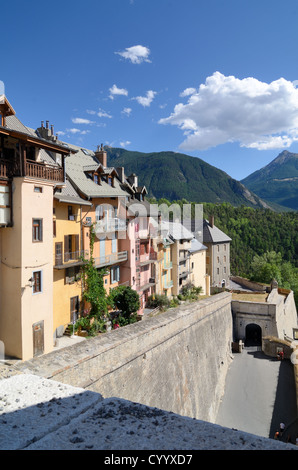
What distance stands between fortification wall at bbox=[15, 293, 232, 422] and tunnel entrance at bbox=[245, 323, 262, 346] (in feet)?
33.4

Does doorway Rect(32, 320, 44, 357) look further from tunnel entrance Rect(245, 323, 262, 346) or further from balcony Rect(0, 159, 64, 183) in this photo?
tunnel entrance Rect(245, 323, 262, 346)

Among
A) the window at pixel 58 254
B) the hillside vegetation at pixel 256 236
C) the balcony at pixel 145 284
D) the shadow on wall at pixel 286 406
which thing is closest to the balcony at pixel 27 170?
the window at pixel 58 254

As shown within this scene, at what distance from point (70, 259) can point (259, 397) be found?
18.6 m

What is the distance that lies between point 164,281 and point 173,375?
17291mm

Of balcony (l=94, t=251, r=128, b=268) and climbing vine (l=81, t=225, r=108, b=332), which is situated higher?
balcony (l=94, t=251, r=128, b=268)

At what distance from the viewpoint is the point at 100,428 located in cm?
360

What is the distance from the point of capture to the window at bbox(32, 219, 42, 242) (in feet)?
47.4

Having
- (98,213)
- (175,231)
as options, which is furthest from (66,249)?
(175,231)

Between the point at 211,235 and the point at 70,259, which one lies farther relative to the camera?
the point at 211,235

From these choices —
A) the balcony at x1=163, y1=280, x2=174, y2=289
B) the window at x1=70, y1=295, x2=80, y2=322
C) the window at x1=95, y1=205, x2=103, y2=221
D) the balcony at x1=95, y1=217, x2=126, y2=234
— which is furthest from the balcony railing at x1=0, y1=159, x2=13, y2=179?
the balcony at x1=163, y1=280, x2=174, y2=289

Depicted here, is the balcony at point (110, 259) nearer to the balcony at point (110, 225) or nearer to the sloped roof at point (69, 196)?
the balcony at point (110, 225)

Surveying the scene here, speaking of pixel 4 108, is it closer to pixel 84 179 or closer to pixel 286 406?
pixel 84 179

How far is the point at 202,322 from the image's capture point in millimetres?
23172
